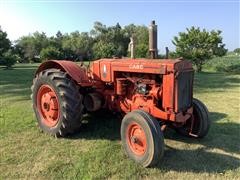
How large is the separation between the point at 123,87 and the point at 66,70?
1.10m

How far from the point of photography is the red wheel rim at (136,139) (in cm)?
483

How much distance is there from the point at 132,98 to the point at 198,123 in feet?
4.06

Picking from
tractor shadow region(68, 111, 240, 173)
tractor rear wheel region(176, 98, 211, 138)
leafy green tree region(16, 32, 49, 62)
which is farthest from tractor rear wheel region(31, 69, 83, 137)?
leafy green tree region(16, 32, 49, 62)

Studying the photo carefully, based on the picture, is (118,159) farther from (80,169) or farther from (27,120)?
(27,120)

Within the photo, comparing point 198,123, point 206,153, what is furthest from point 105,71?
point 206,153

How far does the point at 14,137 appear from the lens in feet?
19.9

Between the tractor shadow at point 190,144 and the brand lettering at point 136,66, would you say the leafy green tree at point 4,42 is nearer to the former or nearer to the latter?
the tractor shadow at point 190,144

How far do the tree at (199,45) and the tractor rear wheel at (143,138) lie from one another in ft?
68.5

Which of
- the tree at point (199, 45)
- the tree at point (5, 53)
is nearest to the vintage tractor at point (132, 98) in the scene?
the tree at point (199, 45)

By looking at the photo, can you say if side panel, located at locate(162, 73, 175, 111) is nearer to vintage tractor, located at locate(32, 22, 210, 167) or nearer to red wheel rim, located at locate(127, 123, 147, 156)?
vintage tractor, located at locate(32, 22, 210, 167)

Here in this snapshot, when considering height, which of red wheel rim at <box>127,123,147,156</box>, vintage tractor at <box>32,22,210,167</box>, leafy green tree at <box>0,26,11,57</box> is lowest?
red wheel rim at <box>127,123,147,156</box>

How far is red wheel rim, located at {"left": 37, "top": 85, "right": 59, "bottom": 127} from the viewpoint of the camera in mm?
6059

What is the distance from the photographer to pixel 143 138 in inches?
190

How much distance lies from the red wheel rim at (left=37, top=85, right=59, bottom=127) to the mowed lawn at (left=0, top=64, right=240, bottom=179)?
295 millimetres
